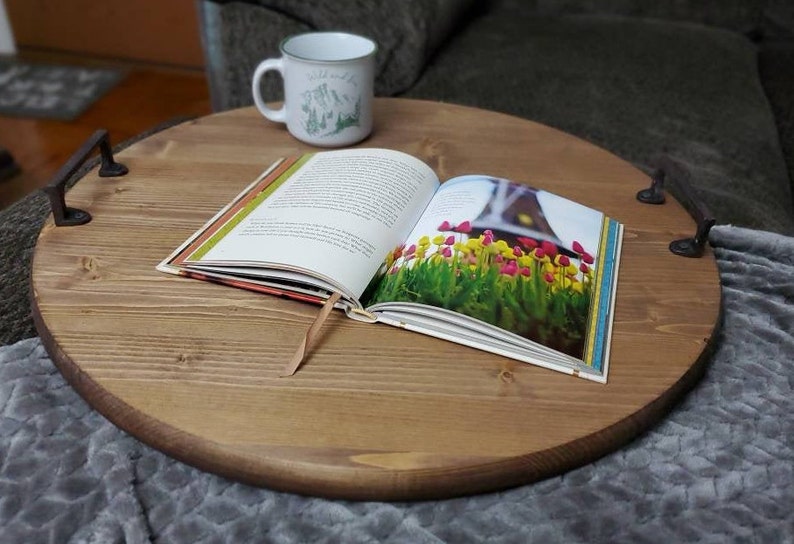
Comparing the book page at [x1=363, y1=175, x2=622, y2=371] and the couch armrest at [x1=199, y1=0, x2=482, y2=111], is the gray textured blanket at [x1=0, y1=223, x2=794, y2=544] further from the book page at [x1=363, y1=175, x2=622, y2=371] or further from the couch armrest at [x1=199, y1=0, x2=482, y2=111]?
the couch armrest at [x1=199, y1=0, x2=482, y2=111]

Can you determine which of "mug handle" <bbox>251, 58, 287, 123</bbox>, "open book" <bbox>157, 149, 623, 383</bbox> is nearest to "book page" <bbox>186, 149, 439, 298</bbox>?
"open book" <bbox>157, 149, 623, 383</bbox>

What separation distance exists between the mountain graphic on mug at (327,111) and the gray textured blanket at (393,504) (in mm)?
360

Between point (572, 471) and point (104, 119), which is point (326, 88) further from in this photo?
point (104, 119)

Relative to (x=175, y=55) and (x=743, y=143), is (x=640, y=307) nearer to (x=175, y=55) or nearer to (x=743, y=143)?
(x=743, y=143)

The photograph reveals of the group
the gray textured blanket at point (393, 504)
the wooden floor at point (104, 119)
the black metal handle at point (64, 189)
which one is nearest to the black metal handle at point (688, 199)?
the gray textured blanket at point (393, 504)

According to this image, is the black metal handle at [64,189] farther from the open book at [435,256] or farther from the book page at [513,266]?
the book page at [513,266]

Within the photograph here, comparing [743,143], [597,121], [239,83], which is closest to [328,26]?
[239,83]

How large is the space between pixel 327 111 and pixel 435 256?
0.89 feet

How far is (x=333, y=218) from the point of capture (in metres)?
0.61

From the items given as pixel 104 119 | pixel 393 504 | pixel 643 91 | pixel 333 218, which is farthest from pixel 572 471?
pixel 104 119

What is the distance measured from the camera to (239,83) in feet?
4.03

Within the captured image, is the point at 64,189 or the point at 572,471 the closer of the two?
the point at 572,471

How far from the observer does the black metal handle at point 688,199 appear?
0.65 m

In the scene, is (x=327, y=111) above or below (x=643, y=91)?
above
